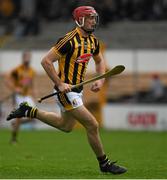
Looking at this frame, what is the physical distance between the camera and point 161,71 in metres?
25.8

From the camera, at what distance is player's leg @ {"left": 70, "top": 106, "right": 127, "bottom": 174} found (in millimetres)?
11094

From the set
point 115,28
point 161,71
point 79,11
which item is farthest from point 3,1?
point 79,11

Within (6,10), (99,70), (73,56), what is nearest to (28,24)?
(6,10)

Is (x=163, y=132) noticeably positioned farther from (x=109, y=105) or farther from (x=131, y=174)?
(x=131, y=174)

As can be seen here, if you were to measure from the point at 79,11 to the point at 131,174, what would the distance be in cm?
239

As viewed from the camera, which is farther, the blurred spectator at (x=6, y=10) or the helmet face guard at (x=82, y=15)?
the blurred spectator at (x=6, y=10)

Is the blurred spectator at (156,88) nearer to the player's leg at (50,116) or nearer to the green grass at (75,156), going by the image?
the green grass at (75,156)

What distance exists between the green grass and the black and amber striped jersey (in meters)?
1.34

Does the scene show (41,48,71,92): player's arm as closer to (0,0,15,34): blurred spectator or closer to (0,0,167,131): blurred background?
(0,0,167,131): blurred background

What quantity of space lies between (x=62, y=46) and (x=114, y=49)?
18.5m

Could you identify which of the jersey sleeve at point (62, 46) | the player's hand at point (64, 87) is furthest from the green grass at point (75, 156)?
the jersey sleeve at point (62, 46)

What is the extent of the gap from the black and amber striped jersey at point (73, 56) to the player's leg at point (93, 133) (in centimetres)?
44

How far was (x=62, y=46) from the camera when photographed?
1106cm

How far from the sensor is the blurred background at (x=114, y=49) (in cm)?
2569
